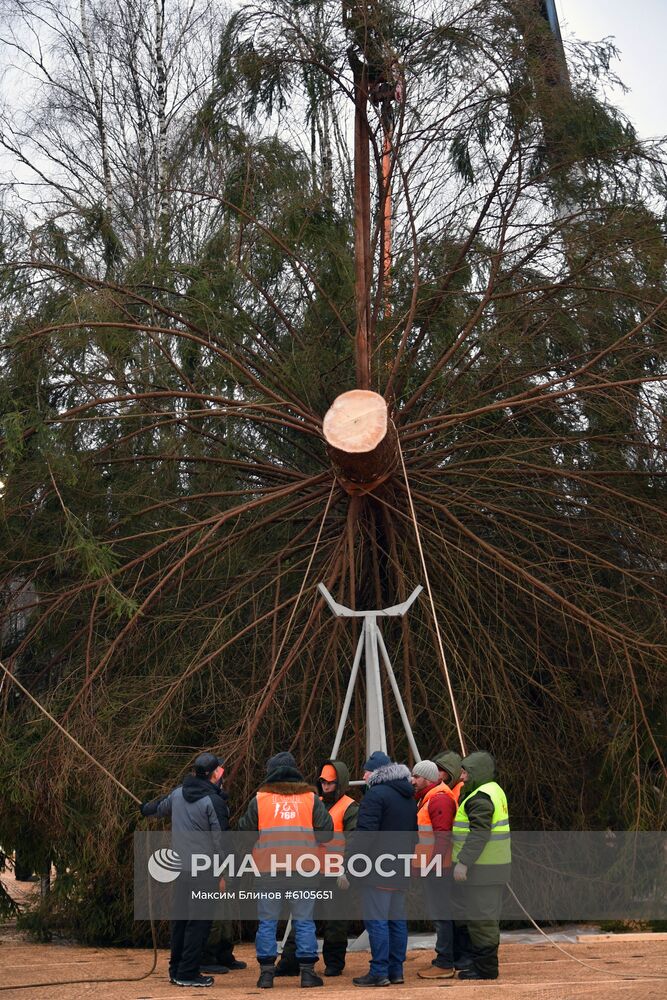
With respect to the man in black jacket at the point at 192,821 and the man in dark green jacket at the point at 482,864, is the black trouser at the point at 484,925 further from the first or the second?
the man in black jacket at the point at 192,821

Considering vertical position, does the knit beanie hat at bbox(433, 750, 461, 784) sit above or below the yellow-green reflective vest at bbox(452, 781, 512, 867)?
above

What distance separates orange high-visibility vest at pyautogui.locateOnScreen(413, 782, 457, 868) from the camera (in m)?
6.88

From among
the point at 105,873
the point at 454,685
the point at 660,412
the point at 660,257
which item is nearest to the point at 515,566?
the point at 454,685

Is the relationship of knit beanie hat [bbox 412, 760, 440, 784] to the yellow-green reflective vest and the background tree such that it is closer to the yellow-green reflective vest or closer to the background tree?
the yellow-green reflective vest

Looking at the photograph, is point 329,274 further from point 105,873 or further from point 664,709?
point 105,873

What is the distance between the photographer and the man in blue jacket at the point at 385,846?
6.20 meters

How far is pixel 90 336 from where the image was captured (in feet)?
28.8

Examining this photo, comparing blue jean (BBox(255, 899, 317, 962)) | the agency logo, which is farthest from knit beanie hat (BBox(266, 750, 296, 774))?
the agency logo

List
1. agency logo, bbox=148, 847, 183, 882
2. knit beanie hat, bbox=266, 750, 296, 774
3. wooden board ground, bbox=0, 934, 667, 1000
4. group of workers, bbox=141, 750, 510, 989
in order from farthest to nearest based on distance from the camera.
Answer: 1. agency logo, bbox=148, 847, 183, 882
2. knit beanie hat, bbox=266, 750, 296, 774
3. group of workers, bbox=141, 750, 510, 989
4. wooden board ground, bbox=0, 934, 667, 1000

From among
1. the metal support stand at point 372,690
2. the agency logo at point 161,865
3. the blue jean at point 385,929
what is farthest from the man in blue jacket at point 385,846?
the agency logo at point 161,865

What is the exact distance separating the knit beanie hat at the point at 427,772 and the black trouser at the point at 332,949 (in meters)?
0.87

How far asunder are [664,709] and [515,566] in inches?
56.8

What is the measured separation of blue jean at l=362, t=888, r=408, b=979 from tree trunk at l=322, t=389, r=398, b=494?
9.30 feet

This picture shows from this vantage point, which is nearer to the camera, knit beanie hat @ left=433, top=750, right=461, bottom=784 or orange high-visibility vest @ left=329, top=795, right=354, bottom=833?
orange high-visibility vest @ left=329, top=795, right=354, bottom=833
